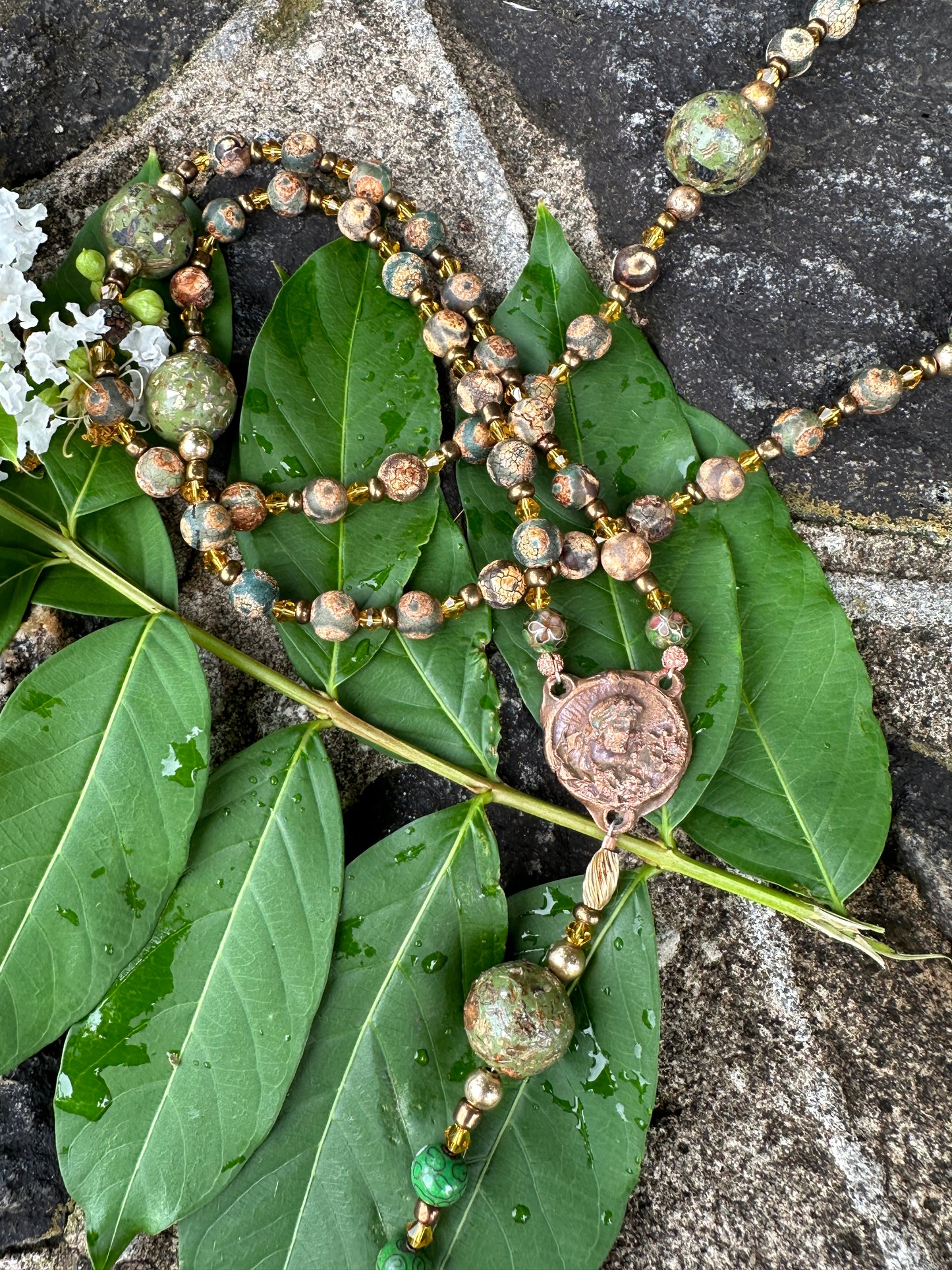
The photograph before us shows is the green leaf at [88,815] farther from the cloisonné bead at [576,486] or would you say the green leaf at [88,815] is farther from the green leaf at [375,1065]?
the cloisonné bead at [576,486]

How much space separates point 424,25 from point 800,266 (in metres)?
0.72

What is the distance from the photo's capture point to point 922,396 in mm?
1523

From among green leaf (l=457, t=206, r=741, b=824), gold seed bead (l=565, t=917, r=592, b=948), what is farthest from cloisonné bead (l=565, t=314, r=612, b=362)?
gold seed bead (l=565, t=917, r=592, b=948)

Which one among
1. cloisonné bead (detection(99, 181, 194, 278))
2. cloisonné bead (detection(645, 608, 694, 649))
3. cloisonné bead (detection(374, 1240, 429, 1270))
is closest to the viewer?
cloisonné bead (detection(374, 1240, 429, 1270))

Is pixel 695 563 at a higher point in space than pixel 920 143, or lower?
lower

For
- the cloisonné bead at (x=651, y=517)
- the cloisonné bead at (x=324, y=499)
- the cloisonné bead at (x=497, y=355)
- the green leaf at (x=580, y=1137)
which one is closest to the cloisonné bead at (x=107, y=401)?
the cloisonné bead at (x=324, y=499)

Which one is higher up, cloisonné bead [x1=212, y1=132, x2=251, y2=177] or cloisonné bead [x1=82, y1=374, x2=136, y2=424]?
cloisonné bead [x1=212, y1=132, x2=251, y2=177]

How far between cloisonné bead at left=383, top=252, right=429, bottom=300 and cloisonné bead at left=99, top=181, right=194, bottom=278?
310mm

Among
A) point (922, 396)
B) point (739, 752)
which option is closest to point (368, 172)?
point (922, 396)

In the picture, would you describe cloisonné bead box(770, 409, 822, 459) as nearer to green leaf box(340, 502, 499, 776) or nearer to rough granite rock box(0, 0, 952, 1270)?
rough granite rock box(0, 0, 952, 1270)

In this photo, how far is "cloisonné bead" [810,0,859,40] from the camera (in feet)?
4.87

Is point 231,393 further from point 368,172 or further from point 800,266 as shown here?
point 800,266

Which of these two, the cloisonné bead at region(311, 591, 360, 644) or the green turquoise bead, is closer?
the green turquoise bead

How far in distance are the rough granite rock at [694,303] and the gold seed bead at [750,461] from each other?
100 millimetres
